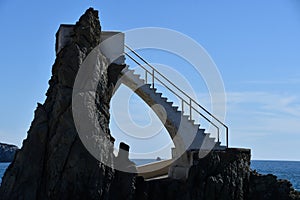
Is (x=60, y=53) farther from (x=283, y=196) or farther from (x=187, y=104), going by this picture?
(x=283, y=196)

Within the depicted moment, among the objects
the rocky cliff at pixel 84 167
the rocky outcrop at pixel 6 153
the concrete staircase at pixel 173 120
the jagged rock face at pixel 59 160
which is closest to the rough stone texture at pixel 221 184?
the rocky cliff at pixel 84 167

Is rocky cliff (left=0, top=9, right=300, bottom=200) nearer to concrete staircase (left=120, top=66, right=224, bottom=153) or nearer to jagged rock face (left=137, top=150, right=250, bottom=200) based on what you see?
jagged rock face (left=137, top=150, right=250, bottom=200)

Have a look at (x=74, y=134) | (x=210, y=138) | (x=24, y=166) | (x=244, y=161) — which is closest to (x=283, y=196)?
(x=244, y=161)

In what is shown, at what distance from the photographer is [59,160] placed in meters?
22.4

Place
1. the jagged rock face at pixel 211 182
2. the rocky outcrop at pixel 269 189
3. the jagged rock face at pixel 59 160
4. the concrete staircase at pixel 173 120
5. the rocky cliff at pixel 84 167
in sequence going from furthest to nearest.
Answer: the concrete staircase at pixel 173 120
the rocky outcrop at pixel 269 189
the jagged rock face at pixel 211 182
the rocky cliff at pixel 84 167
the jagged rock face at pixel 59 160

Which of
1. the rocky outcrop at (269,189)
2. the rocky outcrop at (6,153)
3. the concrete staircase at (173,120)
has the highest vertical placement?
the rocky outcrop at (6,153)

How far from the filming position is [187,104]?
91.0 ft

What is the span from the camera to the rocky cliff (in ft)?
73.1

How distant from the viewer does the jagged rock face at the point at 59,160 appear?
72.7 ft

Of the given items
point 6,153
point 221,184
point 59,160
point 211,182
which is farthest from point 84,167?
point 6,153

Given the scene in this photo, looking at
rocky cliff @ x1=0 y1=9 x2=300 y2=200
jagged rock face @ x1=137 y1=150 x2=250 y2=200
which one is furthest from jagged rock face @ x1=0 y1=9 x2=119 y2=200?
jagged rock face @ x1=137 y1=150 x2=250 y2=200

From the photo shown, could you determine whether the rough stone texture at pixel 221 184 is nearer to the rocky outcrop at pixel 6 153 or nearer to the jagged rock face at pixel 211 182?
the jagged rock face at pixel 211 182

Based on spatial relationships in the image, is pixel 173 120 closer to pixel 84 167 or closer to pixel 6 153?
pixel 84 167

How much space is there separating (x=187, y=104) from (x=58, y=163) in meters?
7.95
